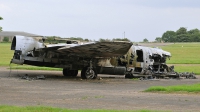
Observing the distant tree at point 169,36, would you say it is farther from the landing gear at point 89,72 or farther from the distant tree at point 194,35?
the landing gear at point 89,72

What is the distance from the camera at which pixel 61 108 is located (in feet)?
38.6

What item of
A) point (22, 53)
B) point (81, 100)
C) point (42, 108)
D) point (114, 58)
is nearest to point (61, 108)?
point (42, 108)

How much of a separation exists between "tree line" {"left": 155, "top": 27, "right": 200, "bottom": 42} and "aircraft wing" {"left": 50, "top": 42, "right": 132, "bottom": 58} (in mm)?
134957

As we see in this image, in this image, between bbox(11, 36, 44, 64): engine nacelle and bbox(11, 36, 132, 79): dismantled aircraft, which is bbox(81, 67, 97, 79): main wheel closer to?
bbox(11, 36, 132, 79): dismantled aircraft

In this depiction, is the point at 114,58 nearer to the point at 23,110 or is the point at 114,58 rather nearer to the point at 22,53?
the point at 22,53

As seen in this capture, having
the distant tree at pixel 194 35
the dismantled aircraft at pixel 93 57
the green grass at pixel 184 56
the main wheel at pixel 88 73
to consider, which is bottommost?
the main wheel at pixel 88 73

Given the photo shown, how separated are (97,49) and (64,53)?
2229mm

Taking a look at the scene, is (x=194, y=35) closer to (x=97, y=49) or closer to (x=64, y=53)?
(x=64, y=53)

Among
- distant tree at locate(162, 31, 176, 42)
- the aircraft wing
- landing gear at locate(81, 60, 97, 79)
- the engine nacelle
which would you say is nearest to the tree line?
distant tree at locate(162, 31, 176, 42)

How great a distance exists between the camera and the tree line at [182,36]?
15550 cm

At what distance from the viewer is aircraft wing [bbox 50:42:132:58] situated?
68.1 feet

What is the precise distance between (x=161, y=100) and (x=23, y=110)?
17.0ft

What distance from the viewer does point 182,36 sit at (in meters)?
161

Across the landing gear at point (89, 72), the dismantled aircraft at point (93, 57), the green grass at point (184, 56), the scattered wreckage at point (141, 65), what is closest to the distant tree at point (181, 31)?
the green grass at point (184, 56)
